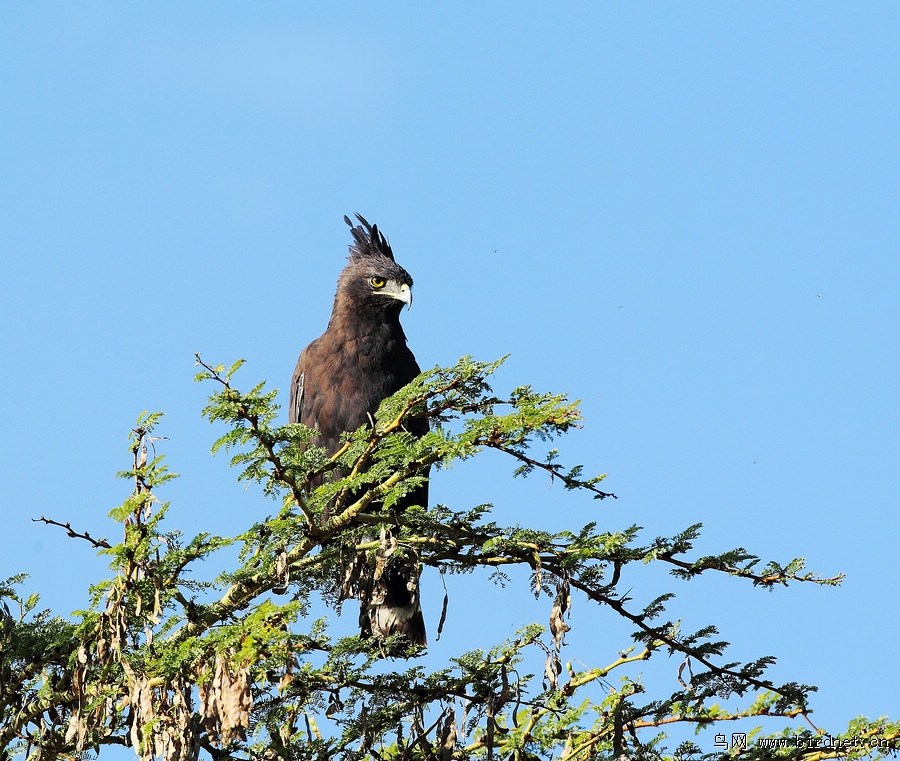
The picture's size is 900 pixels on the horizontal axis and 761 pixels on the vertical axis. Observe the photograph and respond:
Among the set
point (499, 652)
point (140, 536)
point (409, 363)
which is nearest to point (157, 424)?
point (140, 536)

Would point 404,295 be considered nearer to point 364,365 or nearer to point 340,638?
point 364,365

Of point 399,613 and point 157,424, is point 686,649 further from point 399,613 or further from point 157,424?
point 399,613

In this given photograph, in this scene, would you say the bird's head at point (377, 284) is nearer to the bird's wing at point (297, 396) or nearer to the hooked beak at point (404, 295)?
the hooked beak at point (404, 295)

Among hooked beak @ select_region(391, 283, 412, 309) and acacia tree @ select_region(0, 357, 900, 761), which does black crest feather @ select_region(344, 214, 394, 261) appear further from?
acacia tree @ select_region(0, 357, 900, 761)

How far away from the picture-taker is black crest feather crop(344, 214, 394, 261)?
26.5 ft

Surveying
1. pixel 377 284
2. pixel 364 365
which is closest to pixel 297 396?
pixel 364 365

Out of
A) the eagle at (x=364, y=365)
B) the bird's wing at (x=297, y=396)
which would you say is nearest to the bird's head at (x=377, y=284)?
the eagle at (x=364, y=365)

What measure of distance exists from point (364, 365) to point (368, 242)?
1401 mm

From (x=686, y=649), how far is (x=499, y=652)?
791 millimetres

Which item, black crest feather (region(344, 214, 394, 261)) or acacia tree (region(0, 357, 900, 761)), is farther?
black crest feather (region(344, 214, 394, 261))

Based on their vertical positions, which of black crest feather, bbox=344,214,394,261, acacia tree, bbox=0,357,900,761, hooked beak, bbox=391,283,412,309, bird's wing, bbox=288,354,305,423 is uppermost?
black crest feather, bbox=344,214,394,261

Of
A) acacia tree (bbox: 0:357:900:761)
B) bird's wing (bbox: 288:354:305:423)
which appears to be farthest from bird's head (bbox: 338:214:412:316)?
acacia tree (bbox: 0:357:900:761)

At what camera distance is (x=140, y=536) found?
3.58m

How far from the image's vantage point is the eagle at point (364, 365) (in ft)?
22.2
